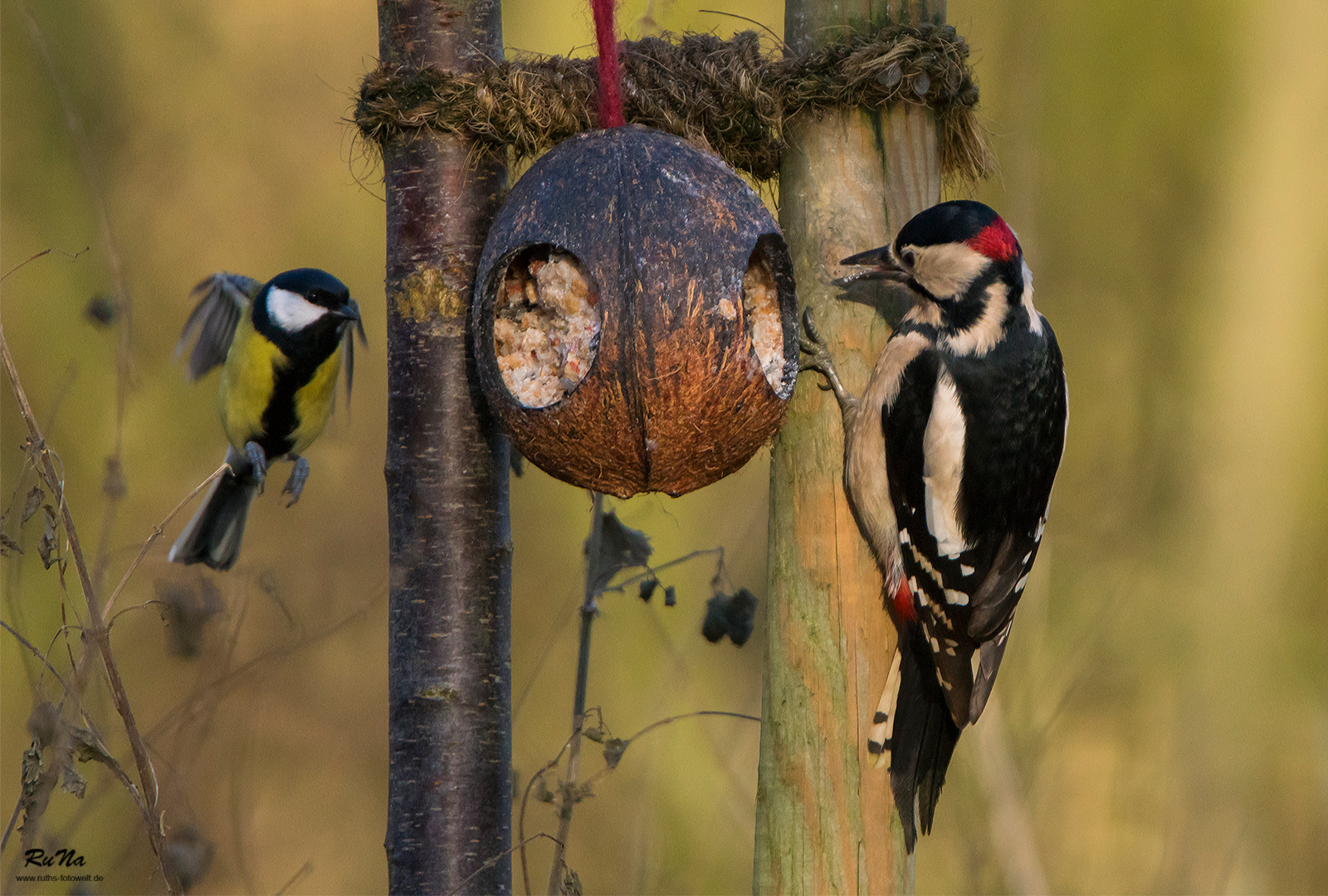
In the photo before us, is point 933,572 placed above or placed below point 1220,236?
below

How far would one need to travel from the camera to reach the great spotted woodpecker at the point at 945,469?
244 centimetres

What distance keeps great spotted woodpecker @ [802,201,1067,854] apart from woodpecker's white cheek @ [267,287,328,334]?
130 centimetres

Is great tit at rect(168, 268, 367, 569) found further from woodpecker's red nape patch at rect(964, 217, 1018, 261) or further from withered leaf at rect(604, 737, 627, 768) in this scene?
woodpecker's red nape patch at rect(964, 217, 1018, 261)

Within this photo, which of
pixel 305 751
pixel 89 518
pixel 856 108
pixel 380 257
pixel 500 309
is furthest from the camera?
pixel 380 257

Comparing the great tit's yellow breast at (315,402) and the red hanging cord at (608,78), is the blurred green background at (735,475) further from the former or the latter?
the red hanging cord at (608,78)

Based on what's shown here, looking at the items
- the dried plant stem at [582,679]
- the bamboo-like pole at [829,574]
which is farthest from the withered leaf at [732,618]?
the dried plant stem at [582,679]

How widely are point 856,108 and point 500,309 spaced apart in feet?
2.72

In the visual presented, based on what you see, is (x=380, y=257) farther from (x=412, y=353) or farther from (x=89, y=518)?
(x=412, y=353)

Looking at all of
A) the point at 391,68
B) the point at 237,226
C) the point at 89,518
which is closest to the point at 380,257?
the point at 237,226

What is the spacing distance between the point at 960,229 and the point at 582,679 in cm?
122

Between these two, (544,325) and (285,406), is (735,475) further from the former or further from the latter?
(544,325)

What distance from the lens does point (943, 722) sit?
2490mm

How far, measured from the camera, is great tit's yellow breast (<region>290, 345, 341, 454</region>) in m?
3.30

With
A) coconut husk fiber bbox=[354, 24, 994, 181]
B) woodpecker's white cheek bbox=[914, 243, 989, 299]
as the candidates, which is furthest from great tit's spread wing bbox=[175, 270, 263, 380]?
woodpecker's white cheek bbox=[914, 243, 989, 299]
